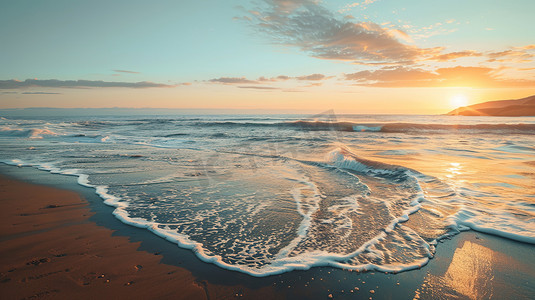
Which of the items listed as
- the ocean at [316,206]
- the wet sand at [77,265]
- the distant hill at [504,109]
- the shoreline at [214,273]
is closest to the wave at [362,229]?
the ocean at [316,206]

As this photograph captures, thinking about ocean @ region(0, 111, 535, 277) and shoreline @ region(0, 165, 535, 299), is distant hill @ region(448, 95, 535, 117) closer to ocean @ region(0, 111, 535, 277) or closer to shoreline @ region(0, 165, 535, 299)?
ocean @ region(0, 111, 535, 277)

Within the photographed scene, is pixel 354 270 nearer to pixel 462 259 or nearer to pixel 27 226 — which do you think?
pixel 462 259

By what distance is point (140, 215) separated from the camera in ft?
14.9

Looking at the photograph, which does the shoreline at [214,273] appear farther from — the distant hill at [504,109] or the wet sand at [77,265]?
the distant hill at [504,109]

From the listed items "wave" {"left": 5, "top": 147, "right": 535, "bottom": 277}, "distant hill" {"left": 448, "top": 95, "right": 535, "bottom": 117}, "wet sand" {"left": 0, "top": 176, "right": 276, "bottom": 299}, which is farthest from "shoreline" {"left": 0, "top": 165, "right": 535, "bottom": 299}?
"distant hill" {"left": 448, "top": 95, "right": 535, "bottom": 117}

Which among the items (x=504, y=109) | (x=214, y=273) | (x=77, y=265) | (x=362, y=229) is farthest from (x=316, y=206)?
(x=504, y=109)

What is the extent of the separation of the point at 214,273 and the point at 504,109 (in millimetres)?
107417

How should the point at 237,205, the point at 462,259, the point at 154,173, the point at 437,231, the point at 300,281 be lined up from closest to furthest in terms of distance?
the point at 300,281 → the point at 462,259 → the point at 437,231 → the point at 237,205 → the point at 154,173

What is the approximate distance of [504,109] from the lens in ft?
255

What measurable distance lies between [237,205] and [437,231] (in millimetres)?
3568

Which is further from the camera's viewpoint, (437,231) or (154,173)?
(154,173)

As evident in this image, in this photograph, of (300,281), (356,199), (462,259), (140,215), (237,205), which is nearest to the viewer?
(300,281)

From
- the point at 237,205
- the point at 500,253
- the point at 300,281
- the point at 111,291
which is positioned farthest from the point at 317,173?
the point at 111,291

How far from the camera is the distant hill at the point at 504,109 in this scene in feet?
226
